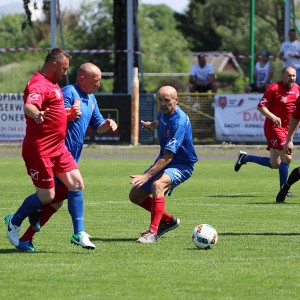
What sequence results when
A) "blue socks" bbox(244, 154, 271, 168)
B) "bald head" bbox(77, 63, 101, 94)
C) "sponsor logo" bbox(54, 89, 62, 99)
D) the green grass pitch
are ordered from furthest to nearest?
"blue socks" bbox(244, 154, 271, 168), "bald head" bbox(77, 63, 101, 94), "sponsor logo" bbox(54, 89, 62, 99), the green grass pitch

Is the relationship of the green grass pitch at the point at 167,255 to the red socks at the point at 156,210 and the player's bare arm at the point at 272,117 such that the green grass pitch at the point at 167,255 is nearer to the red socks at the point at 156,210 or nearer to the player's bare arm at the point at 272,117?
the red socks at the point at 156,210

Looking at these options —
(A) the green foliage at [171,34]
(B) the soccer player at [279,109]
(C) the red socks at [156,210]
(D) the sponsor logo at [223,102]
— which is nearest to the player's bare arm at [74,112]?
(C) the red socks at [156,210]

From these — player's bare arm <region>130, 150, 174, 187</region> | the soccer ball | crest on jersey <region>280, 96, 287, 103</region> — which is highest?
player's bare arm <region>130, 150, 174, 187</region>

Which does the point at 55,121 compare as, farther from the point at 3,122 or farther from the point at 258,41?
the point at 258,41

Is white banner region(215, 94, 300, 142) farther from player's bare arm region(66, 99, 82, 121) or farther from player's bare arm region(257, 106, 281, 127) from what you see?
player's bare arm region(66, 99, 82, 121)

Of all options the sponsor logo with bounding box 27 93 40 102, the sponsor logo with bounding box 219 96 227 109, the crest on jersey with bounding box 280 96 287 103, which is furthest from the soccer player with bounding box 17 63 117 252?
the sponsor logo with bounding box 219 96 227 109

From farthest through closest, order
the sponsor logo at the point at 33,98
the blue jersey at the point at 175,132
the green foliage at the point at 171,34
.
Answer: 1. the green foliage at the point at 171,34
2. the blue jersey at the point at 175,132
3. the sponsor logo at the point at 33,98

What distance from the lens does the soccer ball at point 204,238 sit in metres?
10.8

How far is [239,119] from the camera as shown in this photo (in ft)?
95.3

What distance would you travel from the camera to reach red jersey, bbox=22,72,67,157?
10195 mm

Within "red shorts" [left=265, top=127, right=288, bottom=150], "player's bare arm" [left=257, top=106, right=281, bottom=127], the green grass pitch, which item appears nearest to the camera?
the green grass pitch

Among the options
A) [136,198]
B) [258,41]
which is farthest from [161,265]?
[258,41]

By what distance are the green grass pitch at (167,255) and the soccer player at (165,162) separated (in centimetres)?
36

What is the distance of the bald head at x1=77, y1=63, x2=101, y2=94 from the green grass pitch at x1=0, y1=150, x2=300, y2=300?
1.62 metres
